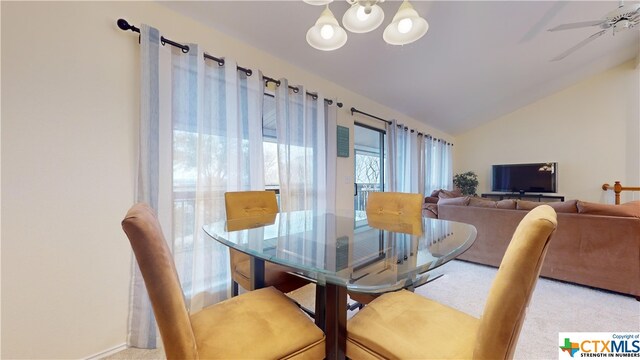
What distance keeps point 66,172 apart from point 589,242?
13.2 feet

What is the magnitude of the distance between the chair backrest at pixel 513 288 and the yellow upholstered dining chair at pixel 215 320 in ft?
1.73

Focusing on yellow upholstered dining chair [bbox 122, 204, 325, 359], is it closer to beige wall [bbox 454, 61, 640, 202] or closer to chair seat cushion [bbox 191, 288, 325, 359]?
chair seat cushion [bbox 191, 288, 325, 359]

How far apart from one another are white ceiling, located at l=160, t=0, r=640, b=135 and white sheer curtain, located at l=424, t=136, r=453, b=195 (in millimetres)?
848

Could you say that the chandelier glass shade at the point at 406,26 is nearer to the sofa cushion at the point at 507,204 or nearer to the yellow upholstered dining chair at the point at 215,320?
the yellow upholstered dining chair at the point at 215,320

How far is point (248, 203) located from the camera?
1.92m

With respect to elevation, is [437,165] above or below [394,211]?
above

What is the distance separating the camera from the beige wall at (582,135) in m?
4.60

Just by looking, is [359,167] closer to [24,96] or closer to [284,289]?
[284,289]

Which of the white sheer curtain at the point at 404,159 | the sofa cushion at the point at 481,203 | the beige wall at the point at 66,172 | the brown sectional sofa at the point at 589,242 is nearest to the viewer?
the beige wall at the point at 66,172

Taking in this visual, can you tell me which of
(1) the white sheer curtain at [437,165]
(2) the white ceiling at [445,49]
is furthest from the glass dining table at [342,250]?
(1) the white sheer curtain at [437,165]

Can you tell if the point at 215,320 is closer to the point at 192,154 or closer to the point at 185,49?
the point at 192,154

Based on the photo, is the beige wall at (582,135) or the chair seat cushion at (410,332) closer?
the chair seat cushion at (410,332)

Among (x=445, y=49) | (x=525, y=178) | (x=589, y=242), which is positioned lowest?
(x=589, y=242)

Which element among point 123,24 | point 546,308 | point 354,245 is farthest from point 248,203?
point 546,308
